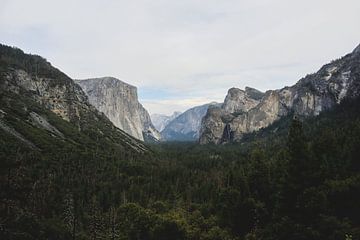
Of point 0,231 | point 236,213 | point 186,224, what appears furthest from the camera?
point 186,224

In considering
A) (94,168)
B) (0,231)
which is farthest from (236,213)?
(94,168)

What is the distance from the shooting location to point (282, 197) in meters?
48.7

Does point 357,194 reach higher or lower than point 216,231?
higher

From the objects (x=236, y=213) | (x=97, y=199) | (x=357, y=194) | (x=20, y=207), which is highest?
(x=20, y=207)

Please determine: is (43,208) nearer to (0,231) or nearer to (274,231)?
(274,231)

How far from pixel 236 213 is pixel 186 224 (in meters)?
19.0

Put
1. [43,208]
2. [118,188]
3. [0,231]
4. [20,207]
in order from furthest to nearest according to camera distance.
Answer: [118,188]
[43,208]
[20,207]
[0,231]

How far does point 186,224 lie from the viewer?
84125mm

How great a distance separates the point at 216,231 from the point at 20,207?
165 feet

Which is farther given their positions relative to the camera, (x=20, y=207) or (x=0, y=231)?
(x=20, y=207)

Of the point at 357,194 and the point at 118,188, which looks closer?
the point at 357,194

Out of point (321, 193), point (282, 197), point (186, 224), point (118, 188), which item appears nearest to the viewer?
point (321, 193)

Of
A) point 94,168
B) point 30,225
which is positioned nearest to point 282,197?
point 30,225

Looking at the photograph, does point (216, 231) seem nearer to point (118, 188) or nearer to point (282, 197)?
point (282, 197)
